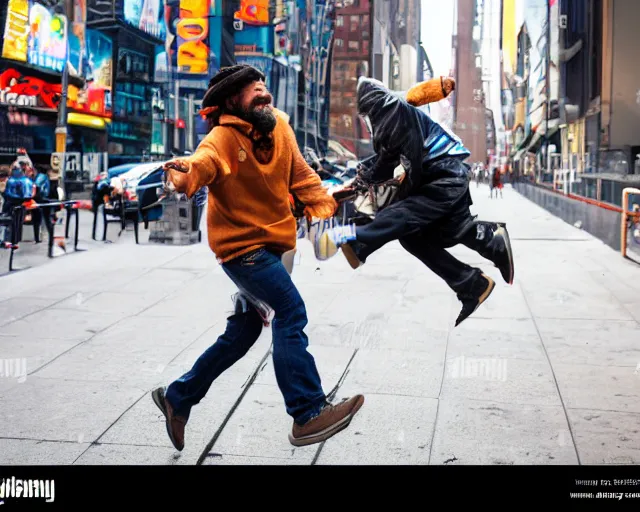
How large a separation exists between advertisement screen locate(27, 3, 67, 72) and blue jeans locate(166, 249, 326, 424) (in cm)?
247

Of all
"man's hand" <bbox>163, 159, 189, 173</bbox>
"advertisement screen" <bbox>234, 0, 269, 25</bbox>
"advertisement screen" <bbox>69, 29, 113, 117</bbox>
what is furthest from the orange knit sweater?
"advertisement screen" <bbox>69, 29, 113, 117</bbox>

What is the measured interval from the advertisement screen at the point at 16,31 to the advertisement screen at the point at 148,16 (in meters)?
0.88

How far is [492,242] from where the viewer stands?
154 inches

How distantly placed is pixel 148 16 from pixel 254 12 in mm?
580

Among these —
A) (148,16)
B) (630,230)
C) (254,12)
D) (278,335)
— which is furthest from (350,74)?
(630,230)

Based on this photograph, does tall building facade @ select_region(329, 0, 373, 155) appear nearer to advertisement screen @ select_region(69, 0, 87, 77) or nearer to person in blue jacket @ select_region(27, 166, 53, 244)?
advertisement screen @ select_region(69, 0, 87, 77)

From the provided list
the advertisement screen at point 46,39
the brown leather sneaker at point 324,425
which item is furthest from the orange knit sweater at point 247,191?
the advertisement screen at point 46,39

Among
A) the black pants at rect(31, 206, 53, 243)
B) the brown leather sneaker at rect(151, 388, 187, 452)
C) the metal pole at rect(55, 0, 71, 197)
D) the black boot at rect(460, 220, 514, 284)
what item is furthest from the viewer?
the black pants at rect(31, 206, 53, 243)

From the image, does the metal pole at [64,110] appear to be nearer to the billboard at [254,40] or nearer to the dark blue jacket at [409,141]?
the billboard at [254,40]

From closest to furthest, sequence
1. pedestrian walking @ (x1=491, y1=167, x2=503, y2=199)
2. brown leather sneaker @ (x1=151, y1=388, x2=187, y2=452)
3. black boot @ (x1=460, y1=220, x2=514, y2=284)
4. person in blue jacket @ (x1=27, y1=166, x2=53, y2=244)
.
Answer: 1. black boot @ (x1=460, y1=220, x2=514, y2=284)
2. brown leather sneaker @ (x1=151, y1=388, x2=187, y2=452)
3. pedestrian walking @ (x1=491, y1=167, x2=503, y2=199)
4. person in blue jacket @ (x1=27, y1=166, x2=53, y2=244)

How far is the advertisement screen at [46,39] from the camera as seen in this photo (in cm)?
549

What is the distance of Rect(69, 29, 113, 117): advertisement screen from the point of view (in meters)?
5.31
